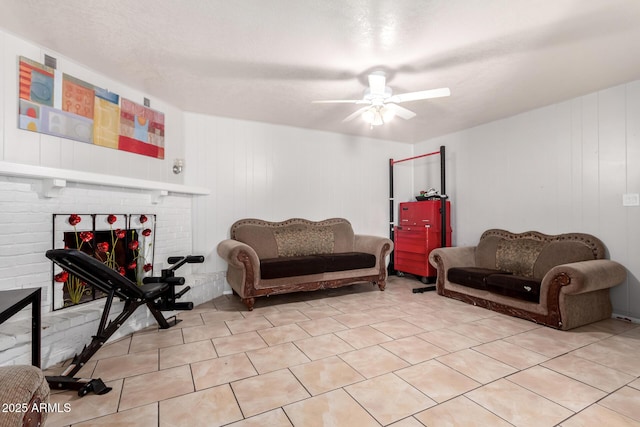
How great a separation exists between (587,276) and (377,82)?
2.54 meters

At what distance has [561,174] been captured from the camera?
358cm

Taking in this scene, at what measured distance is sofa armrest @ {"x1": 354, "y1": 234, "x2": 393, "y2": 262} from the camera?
14.0 feet

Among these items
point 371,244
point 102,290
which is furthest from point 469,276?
point 102,290

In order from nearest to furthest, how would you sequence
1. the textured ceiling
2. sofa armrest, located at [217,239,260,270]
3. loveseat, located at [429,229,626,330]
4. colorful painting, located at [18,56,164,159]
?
the textured ceiling → colorful painting, located at [18,56,164,159] → loveseat, located at [429,229,626,330] → sofa armrest, located at [217,239,260,270]

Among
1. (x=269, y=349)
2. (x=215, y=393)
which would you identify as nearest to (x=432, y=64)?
(x=269, y=349)

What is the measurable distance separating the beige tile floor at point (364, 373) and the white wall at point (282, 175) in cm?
161

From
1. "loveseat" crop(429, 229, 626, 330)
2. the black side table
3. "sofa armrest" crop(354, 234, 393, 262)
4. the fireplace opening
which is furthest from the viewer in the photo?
"sofa armrest" crop(354, 234, 393, 262)

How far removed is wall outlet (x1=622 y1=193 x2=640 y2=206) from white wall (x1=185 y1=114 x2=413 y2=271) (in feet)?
9.65

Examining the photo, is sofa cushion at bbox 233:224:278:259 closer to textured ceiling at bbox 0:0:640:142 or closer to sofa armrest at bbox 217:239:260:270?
sofa armrest at bbox 217:239:260:270

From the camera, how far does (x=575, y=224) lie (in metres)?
3.45

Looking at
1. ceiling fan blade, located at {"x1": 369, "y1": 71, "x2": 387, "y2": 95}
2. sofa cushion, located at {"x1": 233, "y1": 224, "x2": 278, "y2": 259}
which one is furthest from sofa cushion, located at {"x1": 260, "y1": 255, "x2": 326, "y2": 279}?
ceiling fan blade, located at {"x1": 369, "y1": 71, "x2": 387, "y2": 95}

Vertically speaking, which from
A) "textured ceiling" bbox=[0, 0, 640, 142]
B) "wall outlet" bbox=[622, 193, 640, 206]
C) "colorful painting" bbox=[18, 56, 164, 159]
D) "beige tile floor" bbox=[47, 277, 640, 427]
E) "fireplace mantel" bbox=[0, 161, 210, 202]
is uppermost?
"textured ceiling" bbox=[0, 0, 640, 142]

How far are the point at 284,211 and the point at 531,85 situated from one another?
3.39 metres

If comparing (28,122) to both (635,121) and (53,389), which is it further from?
(635,121)
